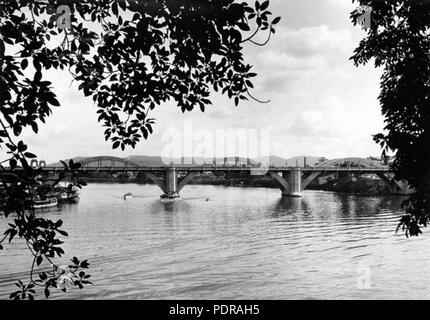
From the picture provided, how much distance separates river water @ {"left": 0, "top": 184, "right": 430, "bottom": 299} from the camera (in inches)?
660

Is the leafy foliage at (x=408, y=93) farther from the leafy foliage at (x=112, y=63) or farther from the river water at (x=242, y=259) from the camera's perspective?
the river water at (x=242, y=259)

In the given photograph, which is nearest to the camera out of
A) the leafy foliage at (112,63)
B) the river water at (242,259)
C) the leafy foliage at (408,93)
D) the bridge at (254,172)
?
the leafy foliage at (112,63)

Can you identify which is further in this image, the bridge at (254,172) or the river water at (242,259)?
the bridge at (254,172)

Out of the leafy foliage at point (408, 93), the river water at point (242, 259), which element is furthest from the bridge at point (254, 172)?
the leafy foliage at point (408, 93)

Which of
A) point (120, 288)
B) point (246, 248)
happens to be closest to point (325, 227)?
point (246, 248)

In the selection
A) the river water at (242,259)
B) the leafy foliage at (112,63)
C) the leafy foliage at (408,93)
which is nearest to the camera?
the leafy foliage at (112,63)

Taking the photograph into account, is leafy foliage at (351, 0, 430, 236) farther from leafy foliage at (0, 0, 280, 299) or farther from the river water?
the river water

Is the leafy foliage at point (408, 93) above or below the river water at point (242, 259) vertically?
above

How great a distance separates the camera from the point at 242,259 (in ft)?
77.6

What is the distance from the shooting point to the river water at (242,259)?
660 inches

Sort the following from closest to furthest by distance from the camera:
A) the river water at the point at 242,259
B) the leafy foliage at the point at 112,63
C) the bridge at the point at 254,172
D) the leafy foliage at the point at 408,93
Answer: the leafy foliage at the point at 112,63 < the leafy foliage at the point at 408,93 < the river water at the point at 242,259 < the bridge at the point at 254,172

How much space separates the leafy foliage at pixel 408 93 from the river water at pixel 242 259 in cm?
1043

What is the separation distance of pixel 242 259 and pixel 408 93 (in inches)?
727
